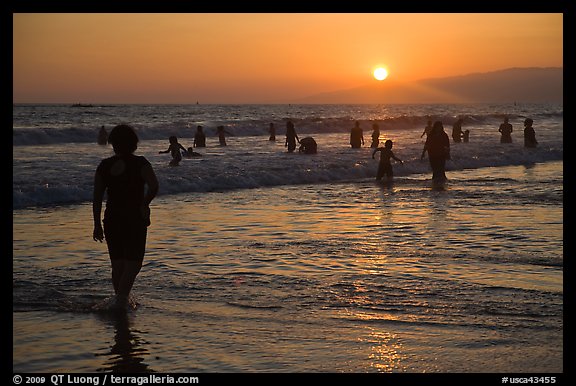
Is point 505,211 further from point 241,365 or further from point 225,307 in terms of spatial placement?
point 241,365

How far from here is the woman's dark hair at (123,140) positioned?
25.2 feet

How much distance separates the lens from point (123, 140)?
25.2 feet

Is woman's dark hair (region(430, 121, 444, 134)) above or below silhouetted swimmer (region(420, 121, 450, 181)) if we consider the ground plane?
above

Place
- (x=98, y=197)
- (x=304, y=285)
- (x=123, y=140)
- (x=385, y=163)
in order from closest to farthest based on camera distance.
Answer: (x=123, y=140), (x=98, y=197), (x=304, y=285), (x=385, y=163)

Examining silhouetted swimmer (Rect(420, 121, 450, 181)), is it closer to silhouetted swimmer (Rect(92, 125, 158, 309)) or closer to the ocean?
the ocean

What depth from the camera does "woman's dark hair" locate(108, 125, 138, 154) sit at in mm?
7672

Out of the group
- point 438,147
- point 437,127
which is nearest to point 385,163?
point 438,147

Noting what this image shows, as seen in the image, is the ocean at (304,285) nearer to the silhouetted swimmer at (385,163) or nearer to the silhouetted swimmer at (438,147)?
the silhouetted swimmer at (438,147)

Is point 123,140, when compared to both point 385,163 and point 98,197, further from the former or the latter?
point 385,163

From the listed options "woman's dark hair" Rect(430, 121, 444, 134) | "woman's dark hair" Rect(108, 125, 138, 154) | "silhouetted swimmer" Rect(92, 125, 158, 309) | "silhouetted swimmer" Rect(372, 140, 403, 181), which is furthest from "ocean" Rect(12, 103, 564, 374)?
"silhouetted swimmer" Rect(372, 140, 403, 181)

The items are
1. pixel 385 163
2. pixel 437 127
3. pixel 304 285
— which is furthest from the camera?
pixel 385 163

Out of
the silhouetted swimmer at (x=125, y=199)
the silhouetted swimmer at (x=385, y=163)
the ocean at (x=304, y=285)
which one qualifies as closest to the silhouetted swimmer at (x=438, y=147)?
the silhouetted swimmer at (x=385, y=163)

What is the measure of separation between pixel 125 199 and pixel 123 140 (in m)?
0.56
